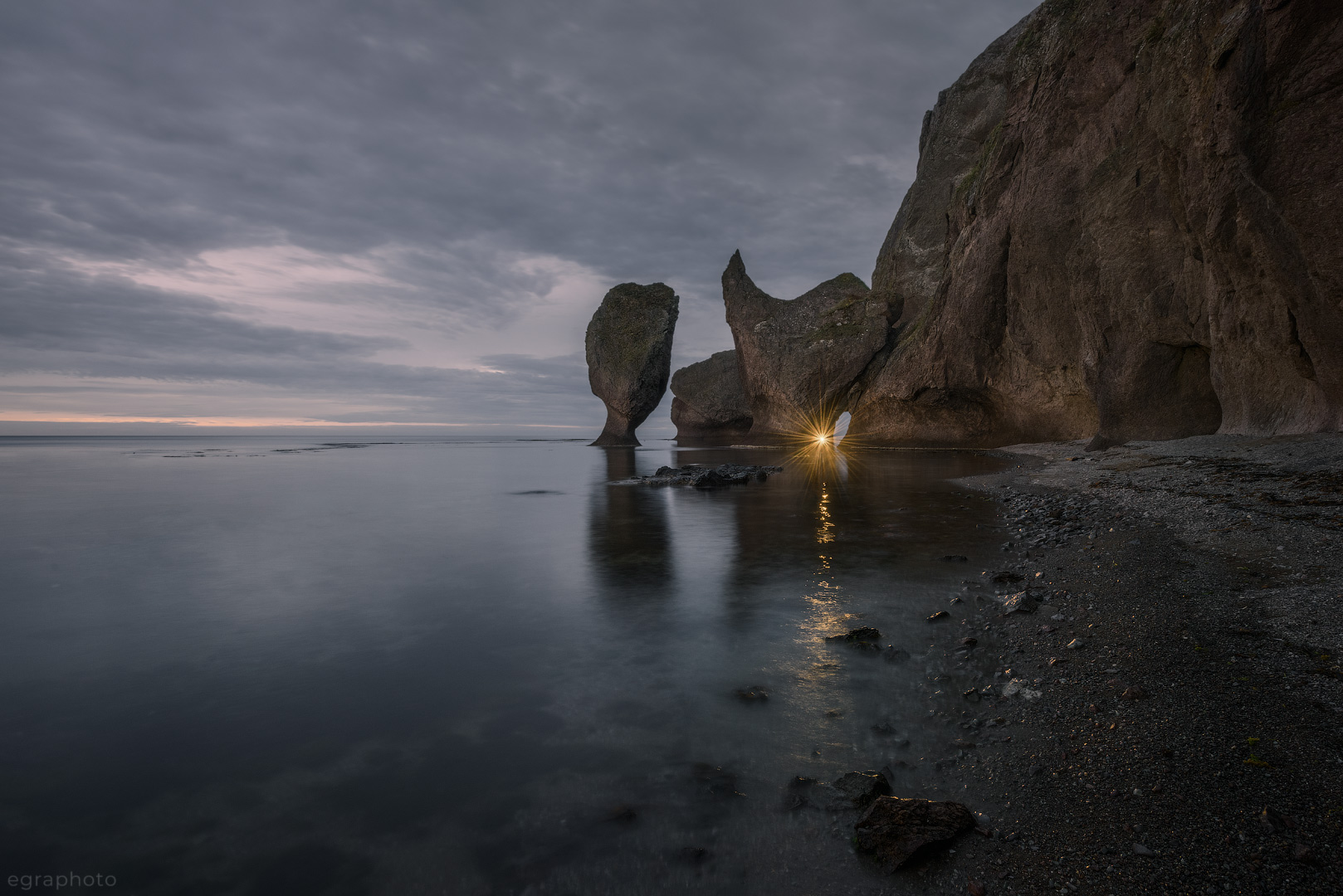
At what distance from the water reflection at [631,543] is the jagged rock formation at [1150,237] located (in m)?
14.2

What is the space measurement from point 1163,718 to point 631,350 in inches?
2506

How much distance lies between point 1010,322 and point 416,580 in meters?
29.7

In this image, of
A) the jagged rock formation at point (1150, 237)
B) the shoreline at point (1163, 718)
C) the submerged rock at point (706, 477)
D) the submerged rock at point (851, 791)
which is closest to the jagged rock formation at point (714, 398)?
the jagged rock formation at point (1150, 237)

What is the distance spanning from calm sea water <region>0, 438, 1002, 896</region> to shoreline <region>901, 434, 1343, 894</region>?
44cm

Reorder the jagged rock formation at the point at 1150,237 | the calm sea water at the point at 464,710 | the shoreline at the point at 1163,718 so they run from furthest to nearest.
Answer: the jagged rock formation at the point at 1150,237 < the calm sea water at the point at 464,710 < the shoreline at the point at 1163,718

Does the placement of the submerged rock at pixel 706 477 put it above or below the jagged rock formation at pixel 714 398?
below

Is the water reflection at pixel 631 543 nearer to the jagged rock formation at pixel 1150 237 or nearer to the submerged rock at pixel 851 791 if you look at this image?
the submerged rock at pixel 851 791

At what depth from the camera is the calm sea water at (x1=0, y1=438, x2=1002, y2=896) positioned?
9.10ft

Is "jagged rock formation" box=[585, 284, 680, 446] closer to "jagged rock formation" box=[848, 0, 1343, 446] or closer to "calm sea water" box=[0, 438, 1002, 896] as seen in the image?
"jagged rock formation" box=[848, 0, 1343, 446]

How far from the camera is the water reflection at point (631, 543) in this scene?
307 inches

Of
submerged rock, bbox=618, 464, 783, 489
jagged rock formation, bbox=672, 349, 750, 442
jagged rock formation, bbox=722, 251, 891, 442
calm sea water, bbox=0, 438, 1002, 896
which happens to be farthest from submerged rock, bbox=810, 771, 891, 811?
jagged rock formation, bbox=672, 349, 750, 442

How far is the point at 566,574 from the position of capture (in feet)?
27.7

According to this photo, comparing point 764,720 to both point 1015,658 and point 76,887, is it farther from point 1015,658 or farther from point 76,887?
point 76,887

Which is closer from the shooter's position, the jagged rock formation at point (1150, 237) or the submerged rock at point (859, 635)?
the submerged rock at point (859, 635)
